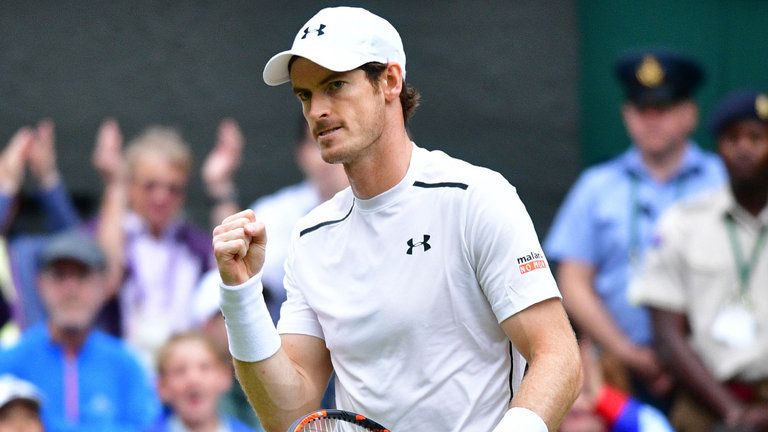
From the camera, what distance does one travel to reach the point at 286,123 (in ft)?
24.8

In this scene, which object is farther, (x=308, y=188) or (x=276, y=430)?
(x=308, y=188)

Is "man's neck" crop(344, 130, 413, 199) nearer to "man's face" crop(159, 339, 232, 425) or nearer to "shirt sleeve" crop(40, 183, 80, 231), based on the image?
"man's face" crop(159, 339, 232, 425)

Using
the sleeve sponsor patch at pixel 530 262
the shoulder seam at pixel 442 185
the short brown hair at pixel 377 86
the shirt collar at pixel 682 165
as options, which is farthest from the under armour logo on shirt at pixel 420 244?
the shirt collar at pixel 682 165

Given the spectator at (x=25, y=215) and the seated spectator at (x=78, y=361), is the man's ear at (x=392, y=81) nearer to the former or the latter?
the seated spectator at (x=78, y=361)

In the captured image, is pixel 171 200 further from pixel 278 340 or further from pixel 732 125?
pixel 278 340

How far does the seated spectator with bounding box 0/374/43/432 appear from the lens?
5707 millimetres

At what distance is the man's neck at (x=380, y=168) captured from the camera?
3.29m

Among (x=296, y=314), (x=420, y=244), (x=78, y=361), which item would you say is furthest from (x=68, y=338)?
(x=420, y=244)

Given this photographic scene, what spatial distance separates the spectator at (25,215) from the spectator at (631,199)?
2277 mm

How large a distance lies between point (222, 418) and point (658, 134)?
91.9 inches

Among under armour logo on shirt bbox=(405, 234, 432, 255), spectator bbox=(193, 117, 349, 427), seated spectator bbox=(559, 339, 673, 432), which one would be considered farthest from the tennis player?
spectator bbox=(193, 117, 349, 427)

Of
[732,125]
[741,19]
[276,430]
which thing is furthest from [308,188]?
[276,430]

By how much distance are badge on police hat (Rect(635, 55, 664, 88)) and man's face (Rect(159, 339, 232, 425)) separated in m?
2.33

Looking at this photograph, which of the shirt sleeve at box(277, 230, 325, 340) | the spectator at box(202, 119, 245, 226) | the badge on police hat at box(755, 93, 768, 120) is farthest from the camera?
the spectator at box(202, 119, 245, 226)
